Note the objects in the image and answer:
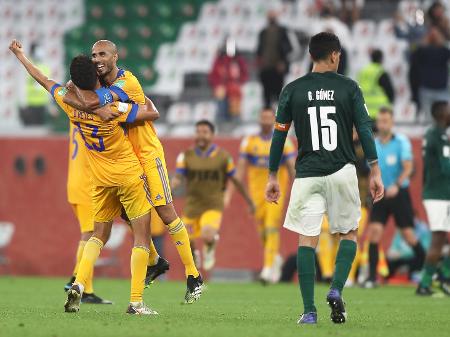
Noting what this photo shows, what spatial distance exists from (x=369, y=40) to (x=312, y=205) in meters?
14.2

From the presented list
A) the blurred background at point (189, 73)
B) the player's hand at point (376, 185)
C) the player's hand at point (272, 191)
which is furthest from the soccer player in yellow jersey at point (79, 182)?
the blurred background at point (189, 73)

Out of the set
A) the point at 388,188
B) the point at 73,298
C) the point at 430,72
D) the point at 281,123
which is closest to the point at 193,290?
the point at 73,298

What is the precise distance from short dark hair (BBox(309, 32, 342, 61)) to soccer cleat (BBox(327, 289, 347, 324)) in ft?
6.03

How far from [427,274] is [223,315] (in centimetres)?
467

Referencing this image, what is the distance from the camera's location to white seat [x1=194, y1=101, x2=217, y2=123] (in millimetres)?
21922

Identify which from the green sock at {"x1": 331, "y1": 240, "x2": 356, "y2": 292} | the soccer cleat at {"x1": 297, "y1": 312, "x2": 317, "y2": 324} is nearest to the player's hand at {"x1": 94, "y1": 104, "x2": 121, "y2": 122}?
the green sock at {"x1": 331, "y1": 240, "x2": 356, "y2": 292}

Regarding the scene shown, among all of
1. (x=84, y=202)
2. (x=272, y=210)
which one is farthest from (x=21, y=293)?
(x=272, y=210)

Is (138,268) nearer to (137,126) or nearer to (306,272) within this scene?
(137,126)

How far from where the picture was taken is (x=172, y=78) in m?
23.6

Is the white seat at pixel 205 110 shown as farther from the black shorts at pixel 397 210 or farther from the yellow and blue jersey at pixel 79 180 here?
the yellow and blue jersey at pixel 79 180

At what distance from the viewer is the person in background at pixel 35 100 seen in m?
22.0

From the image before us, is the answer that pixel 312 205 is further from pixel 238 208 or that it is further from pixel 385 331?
pixel 238 208

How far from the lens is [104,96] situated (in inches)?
370

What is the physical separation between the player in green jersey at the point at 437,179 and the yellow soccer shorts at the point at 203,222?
11.4 feet
